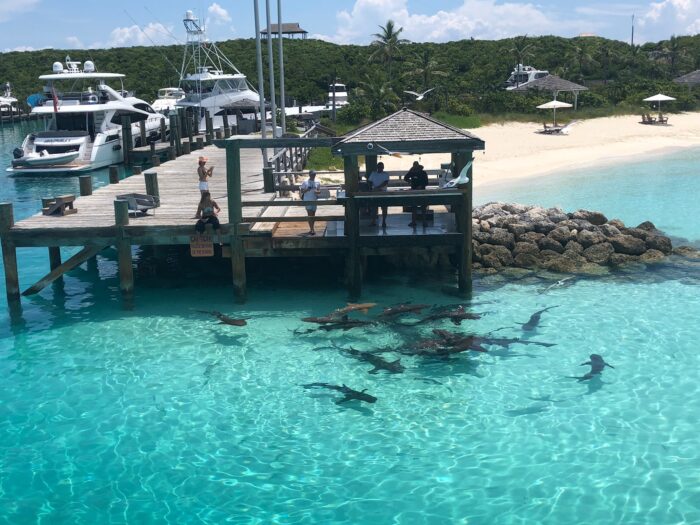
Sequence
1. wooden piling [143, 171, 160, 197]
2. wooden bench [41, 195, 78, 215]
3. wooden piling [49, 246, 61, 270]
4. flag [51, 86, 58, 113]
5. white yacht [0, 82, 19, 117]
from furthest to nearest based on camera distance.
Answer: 1. white yacht [0, 82, 19, 117]
2. flag [51, 86, 58, 113]
3. wooden piling [49, 246, 61, 270]
4. wooden piling [143, 171, 160, 197]
5. wooden bench [41, 195, 78, 215]

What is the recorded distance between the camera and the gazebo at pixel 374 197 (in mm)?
16281

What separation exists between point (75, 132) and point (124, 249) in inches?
1152

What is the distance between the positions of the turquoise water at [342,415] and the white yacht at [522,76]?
46302 millimetres

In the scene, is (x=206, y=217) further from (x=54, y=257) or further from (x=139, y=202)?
(x=54, y=257)

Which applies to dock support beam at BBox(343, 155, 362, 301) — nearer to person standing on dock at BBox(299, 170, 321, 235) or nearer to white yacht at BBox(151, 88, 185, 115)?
person standing on dock at BBox(299, 170, 321, 235)

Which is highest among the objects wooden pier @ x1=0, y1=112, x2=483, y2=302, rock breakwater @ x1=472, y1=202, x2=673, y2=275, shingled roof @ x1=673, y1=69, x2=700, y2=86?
shingled roof @ x1=673, y1=69, x2=700, y2=86

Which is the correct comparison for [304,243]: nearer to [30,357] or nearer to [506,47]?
[30,357]

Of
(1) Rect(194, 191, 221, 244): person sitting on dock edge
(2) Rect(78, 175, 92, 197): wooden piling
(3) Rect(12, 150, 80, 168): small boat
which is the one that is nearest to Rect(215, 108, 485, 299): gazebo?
(1) Rect(194, 191, 221, 244): person sitting on dock edge

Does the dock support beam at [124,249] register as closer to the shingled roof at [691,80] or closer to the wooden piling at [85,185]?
the wooden piling at [85,185]

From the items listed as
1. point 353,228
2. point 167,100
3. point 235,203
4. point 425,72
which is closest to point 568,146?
point 425,72

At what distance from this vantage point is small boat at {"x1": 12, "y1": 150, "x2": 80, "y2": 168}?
40719mm

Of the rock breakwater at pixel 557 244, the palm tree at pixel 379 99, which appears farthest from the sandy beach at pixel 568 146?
the rock breakwater at pixel 557 244

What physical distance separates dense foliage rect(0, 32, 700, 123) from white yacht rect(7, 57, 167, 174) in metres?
9.07

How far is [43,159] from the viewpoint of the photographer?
4072 cm
